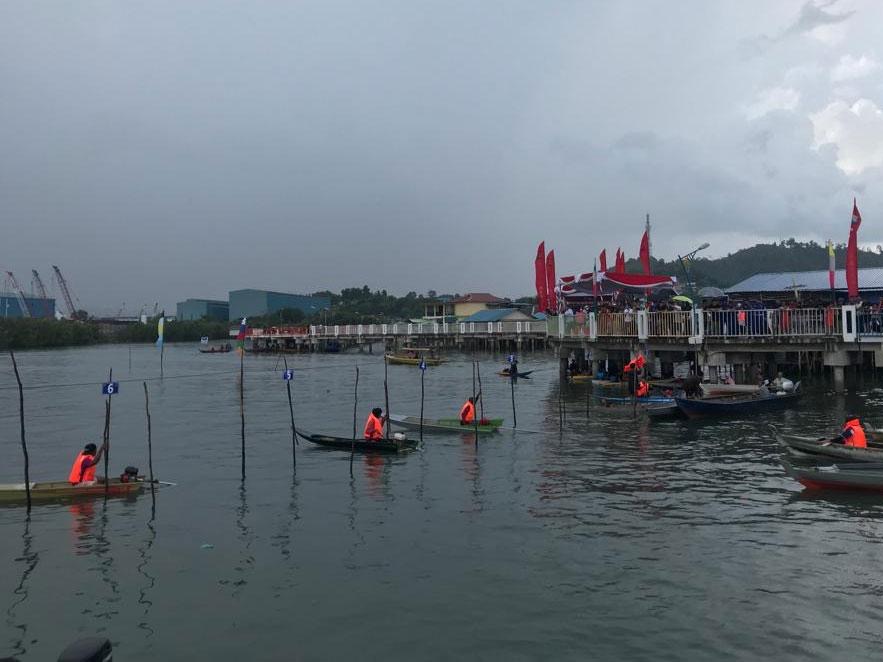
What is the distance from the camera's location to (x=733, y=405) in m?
25.2

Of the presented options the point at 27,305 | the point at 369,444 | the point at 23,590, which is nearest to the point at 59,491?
the point at 23,590

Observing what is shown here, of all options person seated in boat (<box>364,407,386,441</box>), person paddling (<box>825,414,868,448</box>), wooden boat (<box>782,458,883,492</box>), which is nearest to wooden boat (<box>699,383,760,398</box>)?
person paddling (<box>825,414,868,448</box>)

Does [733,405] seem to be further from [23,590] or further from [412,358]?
[412,358]

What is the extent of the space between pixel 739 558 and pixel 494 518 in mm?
4625

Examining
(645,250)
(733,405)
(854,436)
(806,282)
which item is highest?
(645,250)

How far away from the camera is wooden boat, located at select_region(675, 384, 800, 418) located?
24781mm

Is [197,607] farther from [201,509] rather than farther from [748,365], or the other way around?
[748,365]

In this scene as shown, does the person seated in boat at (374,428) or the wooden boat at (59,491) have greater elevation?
the person seated in boat at (374,428)

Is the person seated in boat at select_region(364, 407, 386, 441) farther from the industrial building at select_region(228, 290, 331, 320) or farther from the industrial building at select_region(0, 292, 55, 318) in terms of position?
the industrial building at select_region(0, 292, 55, 318)

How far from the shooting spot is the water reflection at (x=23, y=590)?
9.27m

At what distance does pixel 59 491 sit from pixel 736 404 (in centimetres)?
2101

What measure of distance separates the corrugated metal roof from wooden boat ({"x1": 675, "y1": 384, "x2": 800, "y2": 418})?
35.0ft

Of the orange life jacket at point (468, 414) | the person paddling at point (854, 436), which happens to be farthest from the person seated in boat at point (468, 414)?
the person paddling at point (854, 436)

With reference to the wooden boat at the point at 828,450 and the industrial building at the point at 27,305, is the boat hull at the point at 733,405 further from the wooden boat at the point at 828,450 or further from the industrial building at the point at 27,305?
the industrial building at the point at 27,305
